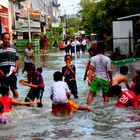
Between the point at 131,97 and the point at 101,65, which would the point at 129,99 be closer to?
the point at 131,97

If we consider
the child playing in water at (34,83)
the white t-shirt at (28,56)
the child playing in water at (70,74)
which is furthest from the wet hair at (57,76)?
the white t-shirt at (28,56)

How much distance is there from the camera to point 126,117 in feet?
36.4

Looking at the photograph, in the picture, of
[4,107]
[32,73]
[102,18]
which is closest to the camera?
Result: [4,107]

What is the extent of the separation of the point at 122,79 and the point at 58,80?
9.15ft

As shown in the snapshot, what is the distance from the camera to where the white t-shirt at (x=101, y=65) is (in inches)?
498

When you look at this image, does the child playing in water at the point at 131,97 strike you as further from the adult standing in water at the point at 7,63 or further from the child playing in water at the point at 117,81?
the adult standing in water at the point at 7,63

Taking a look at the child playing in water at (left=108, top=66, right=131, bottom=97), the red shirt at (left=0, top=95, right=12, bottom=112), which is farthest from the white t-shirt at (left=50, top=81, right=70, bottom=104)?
the child playing in water at (left=108, top=66, right=131, bottom=97)

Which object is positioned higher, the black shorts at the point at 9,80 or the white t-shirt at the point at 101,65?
Result: the white t-shirt at the point at 101,65

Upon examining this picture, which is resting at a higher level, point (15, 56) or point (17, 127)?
point (15, 56)

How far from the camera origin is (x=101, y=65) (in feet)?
41.7

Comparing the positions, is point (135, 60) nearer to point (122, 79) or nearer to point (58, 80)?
point (122, 79)

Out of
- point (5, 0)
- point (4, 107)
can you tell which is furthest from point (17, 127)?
point (5, 0)

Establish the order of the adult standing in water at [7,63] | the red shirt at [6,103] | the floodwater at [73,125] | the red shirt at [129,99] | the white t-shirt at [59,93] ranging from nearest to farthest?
the floodwater at [73,125] < the red shirt at [6,103] < the white t-shirt at [59,93] < the red shirt at [129,99] < the adult standing in water at [7,63]

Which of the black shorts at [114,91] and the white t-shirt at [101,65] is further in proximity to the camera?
the black shorts at [114,91]
